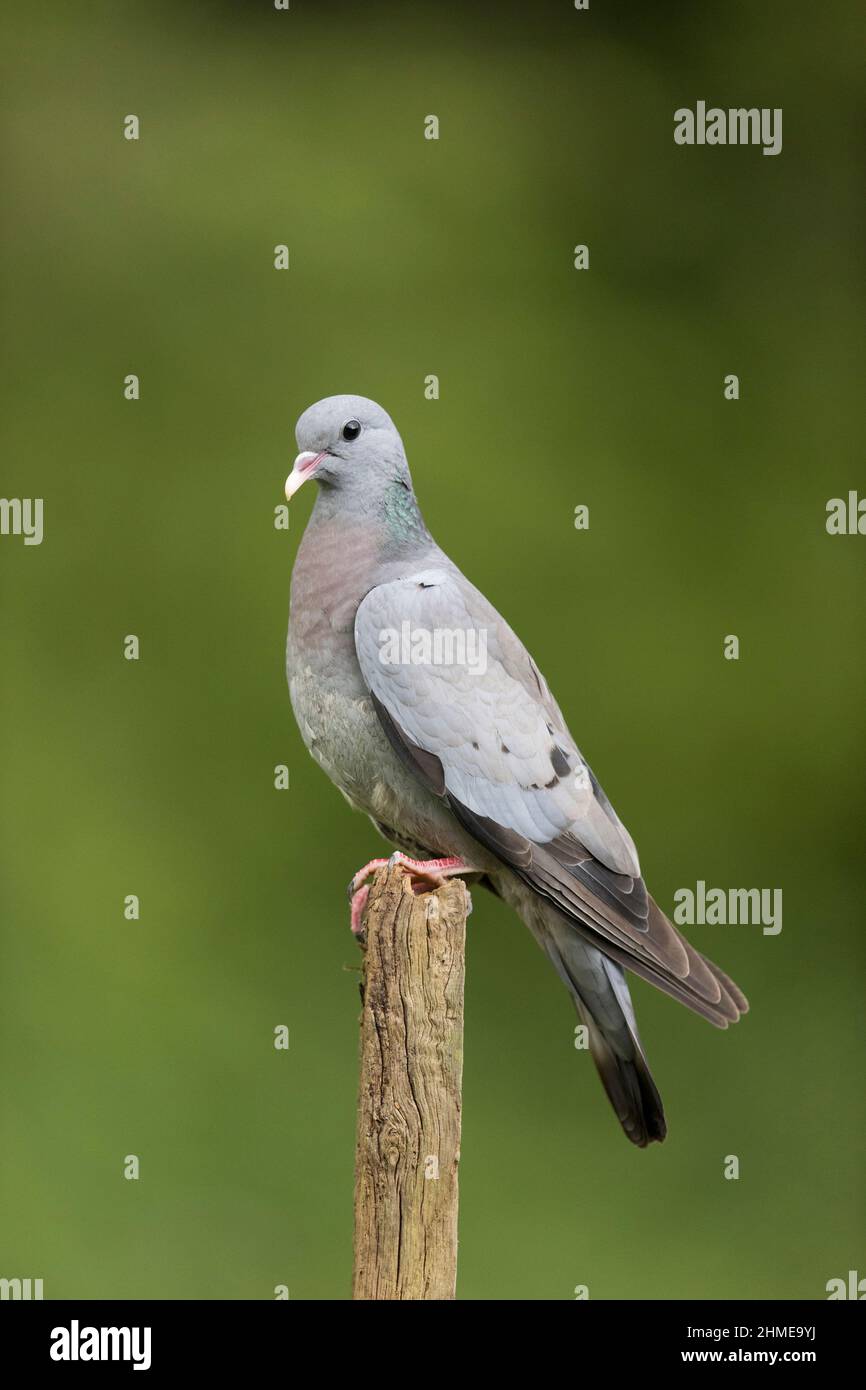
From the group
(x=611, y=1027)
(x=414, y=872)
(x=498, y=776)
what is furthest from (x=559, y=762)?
(x=611, y=1027)

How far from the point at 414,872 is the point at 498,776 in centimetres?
29

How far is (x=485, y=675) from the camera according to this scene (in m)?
3.46

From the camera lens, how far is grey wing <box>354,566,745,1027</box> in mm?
3328

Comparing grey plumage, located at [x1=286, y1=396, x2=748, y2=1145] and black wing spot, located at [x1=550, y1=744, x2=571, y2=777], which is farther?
black wing spot, located at [x1=550, y1=744, x2=571, y2=777]

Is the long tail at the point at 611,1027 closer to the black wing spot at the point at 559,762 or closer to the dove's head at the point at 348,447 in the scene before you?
the black wing spot at the point at 559,762

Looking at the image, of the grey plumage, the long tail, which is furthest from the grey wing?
the long tail

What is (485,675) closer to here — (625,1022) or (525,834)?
(525,834)

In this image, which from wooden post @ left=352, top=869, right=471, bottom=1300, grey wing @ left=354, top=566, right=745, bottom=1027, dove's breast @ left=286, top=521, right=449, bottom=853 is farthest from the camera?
dove's breast @ left=286, top=521, right=449, bottom=853

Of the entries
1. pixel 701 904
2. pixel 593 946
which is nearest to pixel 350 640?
pixel 593 946

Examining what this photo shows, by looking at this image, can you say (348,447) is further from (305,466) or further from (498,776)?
(498,776)

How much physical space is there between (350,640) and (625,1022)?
1.05 metres

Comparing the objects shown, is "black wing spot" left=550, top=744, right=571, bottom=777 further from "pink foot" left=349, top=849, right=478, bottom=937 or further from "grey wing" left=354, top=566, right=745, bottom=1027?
"pink foot" left=349, top=849, right=478, bottom=937

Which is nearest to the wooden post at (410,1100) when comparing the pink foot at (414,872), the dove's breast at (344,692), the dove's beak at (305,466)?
→ the pink foot at (414,872)

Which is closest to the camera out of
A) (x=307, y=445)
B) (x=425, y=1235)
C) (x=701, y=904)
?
(x=425, y=1235)
